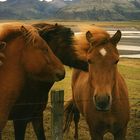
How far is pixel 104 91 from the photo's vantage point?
17.3 ft

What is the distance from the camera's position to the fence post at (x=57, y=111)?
5027mm

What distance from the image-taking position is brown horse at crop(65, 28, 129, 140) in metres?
5.39

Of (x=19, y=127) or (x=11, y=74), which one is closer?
(x=11, y=74)

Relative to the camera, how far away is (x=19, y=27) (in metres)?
5.24

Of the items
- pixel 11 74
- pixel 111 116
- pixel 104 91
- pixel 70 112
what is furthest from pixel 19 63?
pixel 70 112

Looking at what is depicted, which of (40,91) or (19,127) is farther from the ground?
(40,91)

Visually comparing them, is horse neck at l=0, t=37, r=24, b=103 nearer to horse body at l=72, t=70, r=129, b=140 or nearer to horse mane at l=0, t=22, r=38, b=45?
horse mane at l=0, t=22, r=38, b=45

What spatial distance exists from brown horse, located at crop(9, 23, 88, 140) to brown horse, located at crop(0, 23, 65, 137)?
78cm

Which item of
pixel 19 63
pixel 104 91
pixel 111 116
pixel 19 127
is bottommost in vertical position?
pixel 19 127

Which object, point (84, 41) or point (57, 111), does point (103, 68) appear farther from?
point (84, 41)

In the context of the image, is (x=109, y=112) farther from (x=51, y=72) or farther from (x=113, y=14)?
(x=113, y=14)

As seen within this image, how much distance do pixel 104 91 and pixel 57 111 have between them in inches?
29.7

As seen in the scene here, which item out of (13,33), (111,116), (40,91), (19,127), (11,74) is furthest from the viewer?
(19,127)

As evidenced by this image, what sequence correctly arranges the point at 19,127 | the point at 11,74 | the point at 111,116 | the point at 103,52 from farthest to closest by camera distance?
1. the point at 19,127
2. the point at 111,116
3. the point at 103,52
4. the point at 11,74
